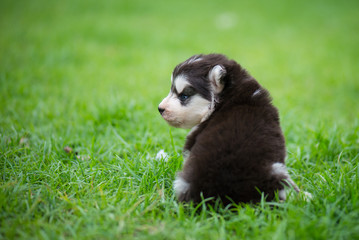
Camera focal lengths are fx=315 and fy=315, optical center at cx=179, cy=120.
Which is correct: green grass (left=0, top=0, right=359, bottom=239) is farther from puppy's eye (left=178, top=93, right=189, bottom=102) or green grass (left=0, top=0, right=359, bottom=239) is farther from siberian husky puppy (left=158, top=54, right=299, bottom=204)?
puppy's eye (left=178, top=93, right=189, bottom=102)

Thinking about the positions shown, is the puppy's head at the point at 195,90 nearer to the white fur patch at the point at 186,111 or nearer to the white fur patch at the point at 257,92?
the white fur patch at the point at 186,111

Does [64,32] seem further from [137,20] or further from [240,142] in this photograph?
[240,142]

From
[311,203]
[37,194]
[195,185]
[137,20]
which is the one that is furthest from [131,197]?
[137,20]

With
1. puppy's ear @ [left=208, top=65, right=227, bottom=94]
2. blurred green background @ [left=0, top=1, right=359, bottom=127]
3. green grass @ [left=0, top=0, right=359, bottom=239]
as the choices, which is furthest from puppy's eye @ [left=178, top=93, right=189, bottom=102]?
blurred green background @ [left=0, top=1, right=359, bottom=127]

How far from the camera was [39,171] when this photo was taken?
11.3 feet

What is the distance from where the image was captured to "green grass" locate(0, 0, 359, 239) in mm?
2691

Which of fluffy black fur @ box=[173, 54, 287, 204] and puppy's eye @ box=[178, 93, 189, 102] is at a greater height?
puppy's eye @ box=[178, 93, 189, 102]

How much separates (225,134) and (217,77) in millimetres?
669

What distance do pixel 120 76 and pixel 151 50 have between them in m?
2.74

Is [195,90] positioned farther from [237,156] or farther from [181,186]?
[181,186]

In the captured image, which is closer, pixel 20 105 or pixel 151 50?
pixel 20 105

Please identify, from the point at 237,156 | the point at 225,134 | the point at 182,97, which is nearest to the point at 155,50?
the point at 182,97

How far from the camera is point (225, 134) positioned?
2.87m

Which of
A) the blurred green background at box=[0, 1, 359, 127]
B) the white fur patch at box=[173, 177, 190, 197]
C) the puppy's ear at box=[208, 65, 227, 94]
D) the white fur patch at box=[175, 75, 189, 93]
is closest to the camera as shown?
the white fur patch at box=[173, 177, 190, 197]
